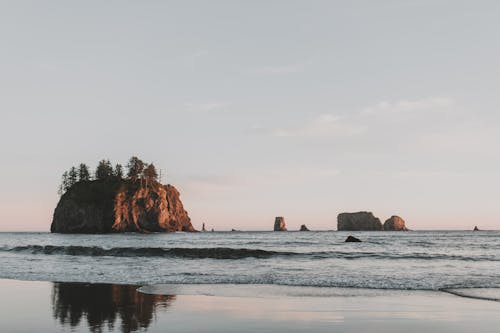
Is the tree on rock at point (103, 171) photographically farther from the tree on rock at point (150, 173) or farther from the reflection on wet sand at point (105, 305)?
the reflection on wet sand at point (105, 305)

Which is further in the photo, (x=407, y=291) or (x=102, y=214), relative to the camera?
(x=102, y=214)

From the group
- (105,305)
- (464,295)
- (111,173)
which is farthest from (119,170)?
(464,295)

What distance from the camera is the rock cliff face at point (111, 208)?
167 meters

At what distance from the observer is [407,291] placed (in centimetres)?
2023

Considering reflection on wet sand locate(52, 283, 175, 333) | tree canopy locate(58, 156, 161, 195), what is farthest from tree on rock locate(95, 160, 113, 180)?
reflection on wet sand locate(52, 283, 175, 333)

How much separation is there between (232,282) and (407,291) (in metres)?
8.12

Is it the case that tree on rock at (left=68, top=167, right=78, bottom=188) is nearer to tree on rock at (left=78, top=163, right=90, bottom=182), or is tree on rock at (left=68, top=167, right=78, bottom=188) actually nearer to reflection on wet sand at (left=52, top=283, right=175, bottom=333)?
tree on rock at (left=78, top=163, right=90, bottom=182)

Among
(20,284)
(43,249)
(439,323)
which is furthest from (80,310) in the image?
(43,249)

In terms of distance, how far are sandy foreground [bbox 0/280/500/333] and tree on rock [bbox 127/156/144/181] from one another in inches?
6509

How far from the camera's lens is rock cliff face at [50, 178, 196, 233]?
16700 cm

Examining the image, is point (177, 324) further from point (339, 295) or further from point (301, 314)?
point (339, 295)

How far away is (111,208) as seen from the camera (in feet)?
551

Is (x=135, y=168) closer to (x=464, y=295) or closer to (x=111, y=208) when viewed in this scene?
(x=111, y=208)

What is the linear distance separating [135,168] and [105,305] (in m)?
172
